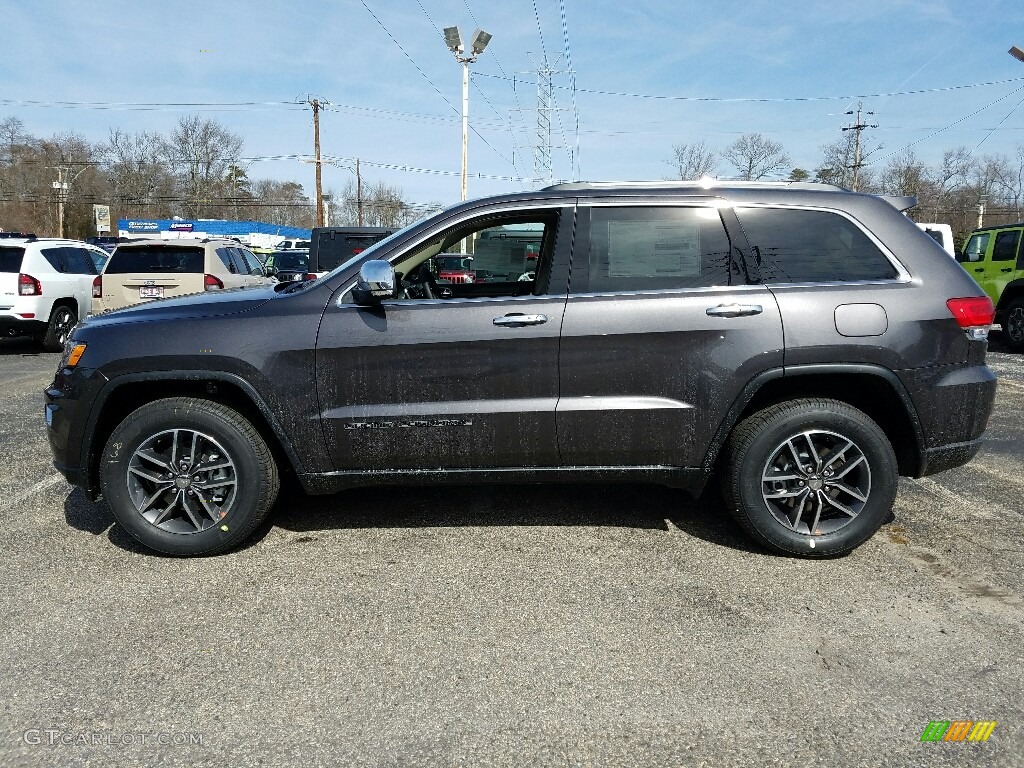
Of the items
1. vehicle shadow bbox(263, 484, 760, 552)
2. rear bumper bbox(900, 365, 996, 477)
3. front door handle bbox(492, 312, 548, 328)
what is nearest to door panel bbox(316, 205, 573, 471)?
front door handle bbox(492, 312, 548, 328)

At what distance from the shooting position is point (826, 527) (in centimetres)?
373

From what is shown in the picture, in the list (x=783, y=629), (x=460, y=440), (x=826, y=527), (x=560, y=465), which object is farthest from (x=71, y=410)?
(x=826, y=527)

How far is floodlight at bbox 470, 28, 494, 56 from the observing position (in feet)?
87.4

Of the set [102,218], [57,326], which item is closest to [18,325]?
[57,326]

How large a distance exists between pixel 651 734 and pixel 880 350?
7.18 feet

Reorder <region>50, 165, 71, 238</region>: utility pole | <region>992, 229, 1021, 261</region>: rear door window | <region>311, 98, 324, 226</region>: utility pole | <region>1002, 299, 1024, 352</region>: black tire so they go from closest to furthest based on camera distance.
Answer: <region>1002, 299, 1024, 352</region>: black tire, <region>992, 229, 1021, 261</region>: rear door window, <region>311, 98, 324, 226</region>: utility pole, <region>50, 165, 71, 238</region>: utility pole

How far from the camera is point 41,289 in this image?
11.1m

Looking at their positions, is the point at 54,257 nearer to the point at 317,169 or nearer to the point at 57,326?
the point at 57,326

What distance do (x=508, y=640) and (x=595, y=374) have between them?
1.31m

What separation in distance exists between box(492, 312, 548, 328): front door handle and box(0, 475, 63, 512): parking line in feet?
10.6

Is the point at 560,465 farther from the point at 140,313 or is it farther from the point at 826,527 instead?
the point at 140,313

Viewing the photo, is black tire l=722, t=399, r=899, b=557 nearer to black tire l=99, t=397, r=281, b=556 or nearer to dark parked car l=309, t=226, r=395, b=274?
black tire l=99, t=397, r=281, b=556

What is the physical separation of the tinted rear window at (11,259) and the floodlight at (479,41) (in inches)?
775

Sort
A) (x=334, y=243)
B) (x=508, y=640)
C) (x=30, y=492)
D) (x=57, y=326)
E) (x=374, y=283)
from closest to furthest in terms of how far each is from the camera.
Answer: (x=508, y=640)
(x=374, y=283)
(x=30, y=492)
(x=57, y=326)
(x=334, y=243)
